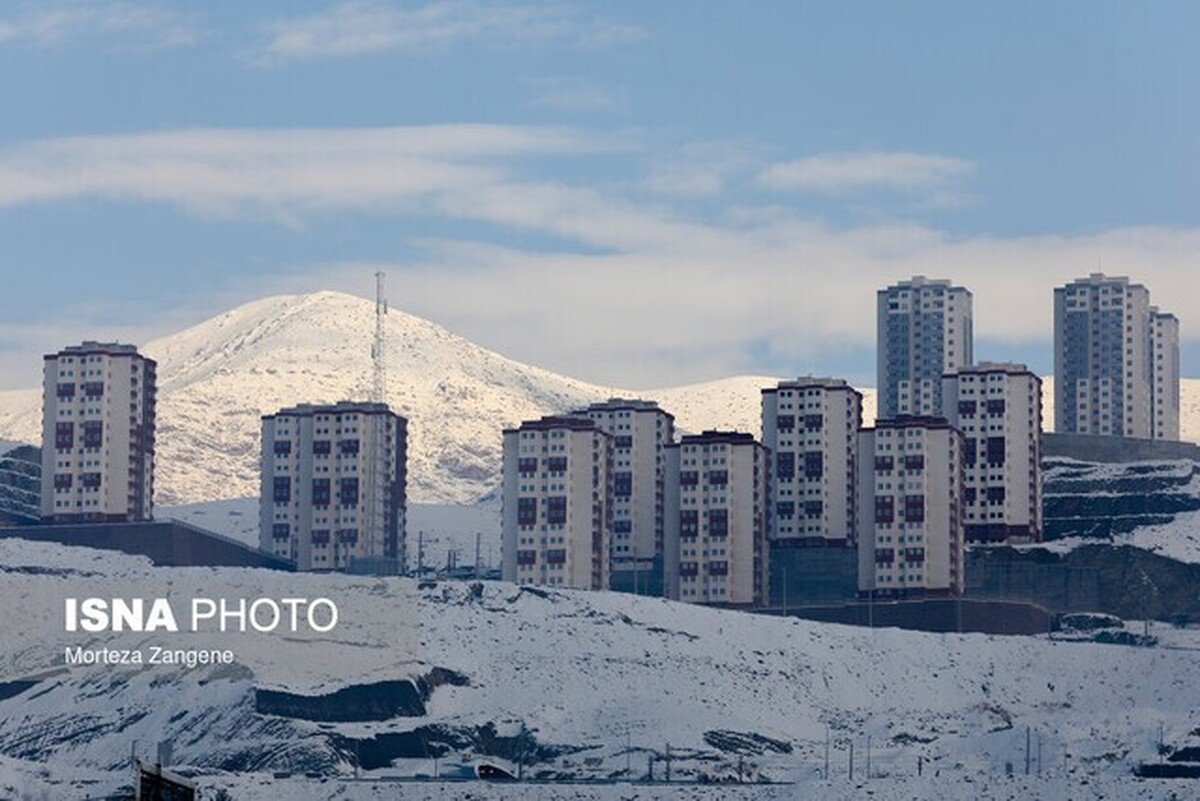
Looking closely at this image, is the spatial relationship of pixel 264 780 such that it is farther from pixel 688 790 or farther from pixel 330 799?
pixel 688 790

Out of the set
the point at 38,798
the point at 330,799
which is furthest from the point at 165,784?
the point at 330,799

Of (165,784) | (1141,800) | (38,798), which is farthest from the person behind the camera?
(1141,800)

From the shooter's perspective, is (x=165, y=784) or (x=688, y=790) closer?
(x=165, y=784)

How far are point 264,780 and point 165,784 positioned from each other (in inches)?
5835

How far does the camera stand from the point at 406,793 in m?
196

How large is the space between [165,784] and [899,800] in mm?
145572

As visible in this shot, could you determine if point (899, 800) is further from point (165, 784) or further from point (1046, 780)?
point (165, 784)

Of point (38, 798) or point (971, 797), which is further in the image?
point (971, 797)

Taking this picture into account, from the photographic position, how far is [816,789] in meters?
195

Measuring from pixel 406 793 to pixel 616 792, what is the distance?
44.6 ft

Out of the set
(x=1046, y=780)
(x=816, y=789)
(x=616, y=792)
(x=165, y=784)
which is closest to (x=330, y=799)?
(x=616, y=792)

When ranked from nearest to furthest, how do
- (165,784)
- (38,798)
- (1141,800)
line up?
(165,784)
(38,798)
(1141,800)

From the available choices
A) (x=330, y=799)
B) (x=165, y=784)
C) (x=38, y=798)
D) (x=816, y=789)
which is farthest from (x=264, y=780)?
(x=165, y=784)

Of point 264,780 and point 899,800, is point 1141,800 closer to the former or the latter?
point 899,800
